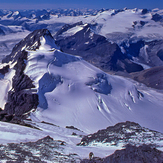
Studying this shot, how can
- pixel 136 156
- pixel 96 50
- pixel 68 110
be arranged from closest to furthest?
pixel 136 156 < pixel 68 110 < pixel 96 50

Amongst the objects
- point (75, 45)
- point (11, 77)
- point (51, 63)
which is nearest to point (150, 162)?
point (51, 63)

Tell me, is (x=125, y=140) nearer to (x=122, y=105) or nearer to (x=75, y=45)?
(x=122, y=105)

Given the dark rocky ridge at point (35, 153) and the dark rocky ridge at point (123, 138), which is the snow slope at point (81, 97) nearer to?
the dark rocky ridge at point (123, 138)

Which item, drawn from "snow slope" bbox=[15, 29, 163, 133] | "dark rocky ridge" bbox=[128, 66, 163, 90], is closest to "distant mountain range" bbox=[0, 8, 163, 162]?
"snow slope" bbox=[15, 29, 163, 133]

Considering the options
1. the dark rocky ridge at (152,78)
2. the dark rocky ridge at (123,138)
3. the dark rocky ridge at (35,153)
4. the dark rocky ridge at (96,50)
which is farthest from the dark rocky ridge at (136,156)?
the dark rocky ridge at (96,50)

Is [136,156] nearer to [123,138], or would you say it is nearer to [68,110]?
[123,138]

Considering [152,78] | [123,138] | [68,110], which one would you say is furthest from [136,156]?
[152,78]

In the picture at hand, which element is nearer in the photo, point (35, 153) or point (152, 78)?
point (35, 153)

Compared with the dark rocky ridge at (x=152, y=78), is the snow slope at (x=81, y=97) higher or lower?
lower

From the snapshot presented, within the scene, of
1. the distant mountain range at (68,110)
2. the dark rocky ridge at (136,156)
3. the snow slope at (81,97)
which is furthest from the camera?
the snow slope at (81,97)
